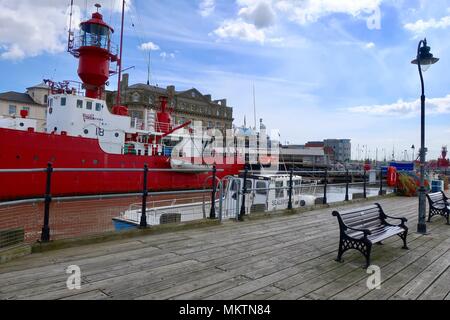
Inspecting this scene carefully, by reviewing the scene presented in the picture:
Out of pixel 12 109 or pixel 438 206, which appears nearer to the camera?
pixel 438 206

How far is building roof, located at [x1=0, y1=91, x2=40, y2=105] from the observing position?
50156 mm

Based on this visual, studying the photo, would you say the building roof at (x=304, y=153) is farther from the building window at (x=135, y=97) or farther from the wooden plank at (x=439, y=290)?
the wooden plank at (x=439, y=290)

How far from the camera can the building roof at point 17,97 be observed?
50156mm

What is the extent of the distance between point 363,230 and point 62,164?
55.4 ft

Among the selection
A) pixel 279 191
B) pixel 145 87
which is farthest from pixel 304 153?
pixel 279 191

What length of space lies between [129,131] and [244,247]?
1915cm

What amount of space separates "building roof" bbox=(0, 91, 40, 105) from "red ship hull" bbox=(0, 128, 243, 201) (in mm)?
41419

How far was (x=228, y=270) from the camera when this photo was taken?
3.72m

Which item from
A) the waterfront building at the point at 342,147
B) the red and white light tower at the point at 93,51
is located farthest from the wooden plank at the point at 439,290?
the waterfront building at the point at 342,147

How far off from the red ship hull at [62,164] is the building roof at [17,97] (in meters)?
41.4

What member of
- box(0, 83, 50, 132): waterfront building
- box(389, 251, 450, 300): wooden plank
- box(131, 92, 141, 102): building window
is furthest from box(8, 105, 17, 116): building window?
box(389, 251, 450, 300): wooden plank

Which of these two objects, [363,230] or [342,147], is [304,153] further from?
[363,230]

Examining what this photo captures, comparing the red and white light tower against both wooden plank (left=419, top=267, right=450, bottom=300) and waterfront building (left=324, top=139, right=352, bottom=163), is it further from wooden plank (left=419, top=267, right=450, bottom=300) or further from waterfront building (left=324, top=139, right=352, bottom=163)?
waterfront building (left=324, top=139, right=352, bottom=163)
